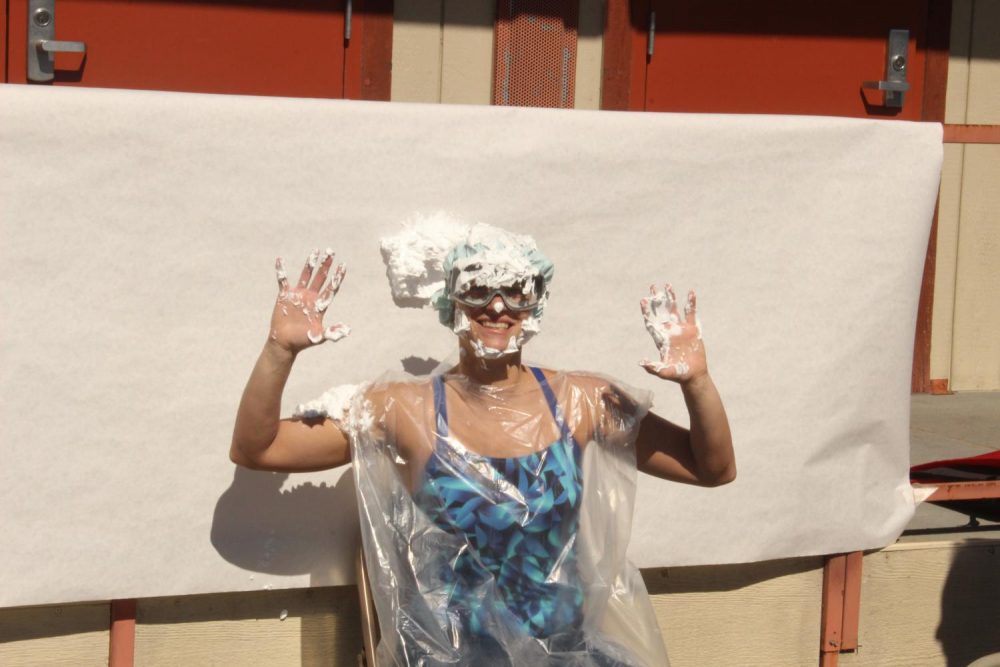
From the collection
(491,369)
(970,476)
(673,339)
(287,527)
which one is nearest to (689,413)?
(673,339)

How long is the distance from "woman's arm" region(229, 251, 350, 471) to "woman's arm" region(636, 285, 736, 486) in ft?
1.80

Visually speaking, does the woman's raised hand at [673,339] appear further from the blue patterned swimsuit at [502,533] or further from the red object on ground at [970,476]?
the red object on ground at [970,476]

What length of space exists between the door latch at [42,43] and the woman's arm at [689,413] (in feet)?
10.7

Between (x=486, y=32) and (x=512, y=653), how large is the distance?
3666 mm

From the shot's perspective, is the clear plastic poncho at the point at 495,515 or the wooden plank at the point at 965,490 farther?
the wooden plank at the point at 965,490

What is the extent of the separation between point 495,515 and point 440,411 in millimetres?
211

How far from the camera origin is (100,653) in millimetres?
2422

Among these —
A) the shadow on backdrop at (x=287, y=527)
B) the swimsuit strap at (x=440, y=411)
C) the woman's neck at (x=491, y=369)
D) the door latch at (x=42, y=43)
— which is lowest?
the shadow on backdrop at (x=287, y=527)

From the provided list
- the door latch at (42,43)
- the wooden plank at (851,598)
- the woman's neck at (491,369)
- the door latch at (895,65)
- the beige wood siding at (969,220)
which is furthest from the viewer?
the beige wood siding at (969,220)

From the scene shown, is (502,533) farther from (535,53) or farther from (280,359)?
(535,53)

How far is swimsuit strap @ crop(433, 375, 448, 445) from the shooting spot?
7.44 feet

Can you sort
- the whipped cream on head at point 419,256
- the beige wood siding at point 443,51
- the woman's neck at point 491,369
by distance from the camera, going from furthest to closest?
the beige wood siding at point 443,51 < the whipped cream on head at point 419,256 < the woman's neck at point 491,369

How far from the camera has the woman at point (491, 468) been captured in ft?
7.29

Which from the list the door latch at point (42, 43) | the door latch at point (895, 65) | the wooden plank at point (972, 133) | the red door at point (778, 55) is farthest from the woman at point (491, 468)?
the door latch at point (895, 65)
